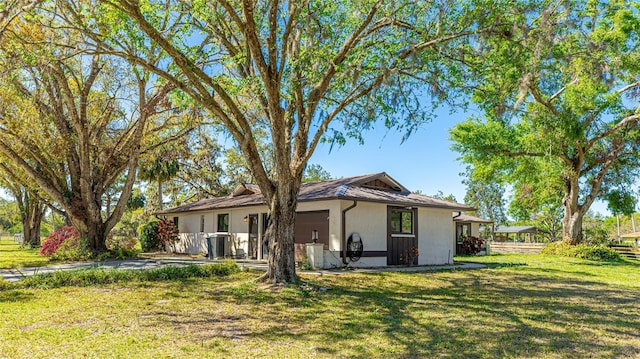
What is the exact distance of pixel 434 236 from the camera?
1692 cm

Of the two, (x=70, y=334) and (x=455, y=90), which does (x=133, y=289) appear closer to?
(x=70, y=334)

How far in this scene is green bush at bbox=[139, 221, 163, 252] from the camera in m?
23.1

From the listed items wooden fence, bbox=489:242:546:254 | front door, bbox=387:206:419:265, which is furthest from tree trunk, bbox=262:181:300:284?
wooden fence, bbox=489:242:546:254

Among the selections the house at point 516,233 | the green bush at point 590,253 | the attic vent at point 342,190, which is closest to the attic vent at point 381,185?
the attic vent at point 342,190

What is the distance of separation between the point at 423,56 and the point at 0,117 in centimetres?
1734

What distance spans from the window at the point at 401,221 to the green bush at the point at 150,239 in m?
13.9

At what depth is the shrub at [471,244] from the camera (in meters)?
25.3

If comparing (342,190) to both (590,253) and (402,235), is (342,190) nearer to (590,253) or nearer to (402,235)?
(402,235)

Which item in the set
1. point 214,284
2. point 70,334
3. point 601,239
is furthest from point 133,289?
point 601,239

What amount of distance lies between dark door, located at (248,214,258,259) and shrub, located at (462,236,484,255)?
14130 mm

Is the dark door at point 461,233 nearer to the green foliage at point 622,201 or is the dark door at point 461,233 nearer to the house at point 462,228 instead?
the house at point 462,228

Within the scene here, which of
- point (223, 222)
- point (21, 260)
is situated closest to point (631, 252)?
point (223, 222)

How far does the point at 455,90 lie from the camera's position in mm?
9539

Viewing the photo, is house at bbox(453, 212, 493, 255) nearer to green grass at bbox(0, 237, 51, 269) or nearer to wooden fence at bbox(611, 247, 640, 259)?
wooden fence at bbox(611, 247, 640, 259)
